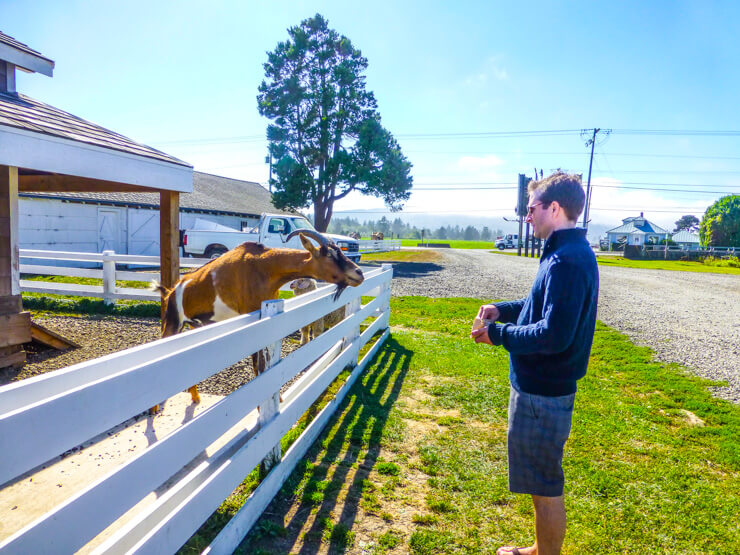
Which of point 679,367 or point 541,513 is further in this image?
point 679,367

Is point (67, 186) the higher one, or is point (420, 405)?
point (67, 186)

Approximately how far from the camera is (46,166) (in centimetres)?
445

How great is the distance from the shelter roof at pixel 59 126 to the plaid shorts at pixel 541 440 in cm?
491

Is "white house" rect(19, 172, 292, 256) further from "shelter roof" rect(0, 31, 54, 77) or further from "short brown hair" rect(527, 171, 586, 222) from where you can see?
"short brown hair" rect(527, 171, 586, 222)

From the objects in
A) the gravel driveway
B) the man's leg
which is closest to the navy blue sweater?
the man's leg

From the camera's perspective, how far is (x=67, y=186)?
6.89 metres

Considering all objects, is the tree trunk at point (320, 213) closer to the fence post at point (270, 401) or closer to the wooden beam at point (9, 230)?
the wooden beam at point (9, 230)

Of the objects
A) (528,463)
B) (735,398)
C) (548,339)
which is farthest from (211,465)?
(735,398)

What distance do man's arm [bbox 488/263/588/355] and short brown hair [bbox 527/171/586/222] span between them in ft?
1.00

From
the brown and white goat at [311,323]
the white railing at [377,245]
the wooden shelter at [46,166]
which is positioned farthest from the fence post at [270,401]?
the white railing at [377,245]

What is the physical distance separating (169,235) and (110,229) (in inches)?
688

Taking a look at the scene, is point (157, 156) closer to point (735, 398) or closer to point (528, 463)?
point (528, 463)

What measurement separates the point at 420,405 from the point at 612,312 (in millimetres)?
7951

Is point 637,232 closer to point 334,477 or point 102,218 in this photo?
point 102,218
